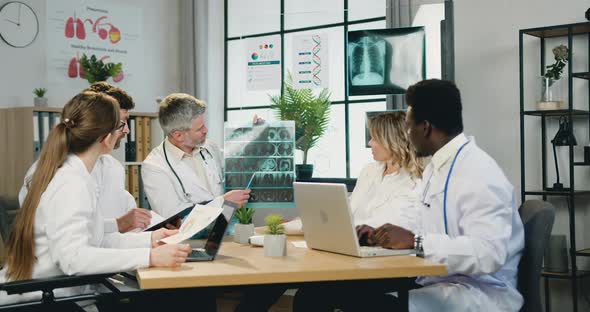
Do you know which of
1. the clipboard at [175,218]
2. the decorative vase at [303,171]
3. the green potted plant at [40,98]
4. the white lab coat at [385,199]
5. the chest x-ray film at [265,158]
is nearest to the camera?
the clipboard at [175,218]

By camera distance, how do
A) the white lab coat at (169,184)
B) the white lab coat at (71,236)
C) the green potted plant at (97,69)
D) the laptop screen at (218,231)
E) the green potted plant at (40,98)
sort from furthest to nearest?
the green potted plant at (97,69)
the green potted plant at (40,98)
the white lab coat at (169,184)
the laptop screen at (218,231)
the white lab coat at (71,236)

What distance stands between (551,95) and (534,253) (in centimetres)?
218

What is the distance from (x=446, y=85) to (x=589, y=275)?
220 cm

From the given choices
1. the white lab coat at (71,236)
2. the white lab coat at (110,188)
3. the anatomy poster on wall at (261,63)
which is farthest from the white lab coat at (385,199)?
the anatomy poster on wall at (261,63)

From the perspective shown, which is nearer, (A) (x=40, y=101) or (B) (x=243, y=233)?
(B) (x=243, y=233)

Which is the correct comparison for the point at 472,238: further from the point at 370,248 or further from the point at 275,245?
the point at 275,245

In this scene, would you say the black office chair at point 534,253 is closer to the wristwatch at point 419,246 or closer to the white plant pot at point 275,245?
the wristwatch at point 419,246

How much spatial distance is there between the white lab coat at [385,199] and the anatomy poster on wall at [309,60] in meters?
1.77

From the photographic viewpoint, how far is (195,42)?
689 centimetres

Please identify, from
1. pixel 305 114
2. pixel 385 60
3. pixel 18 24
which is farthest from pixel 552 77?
pixel 18 24

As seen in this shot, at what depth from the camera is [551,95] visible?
4.40 metres

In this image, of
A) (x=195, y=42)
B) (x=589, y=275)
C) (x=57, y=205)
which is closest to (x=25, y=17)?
(x=195, y=42)

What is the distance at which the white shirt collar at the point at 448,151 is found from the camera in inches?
101

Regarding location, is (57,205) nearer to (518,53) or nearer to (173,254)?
(173,254)
